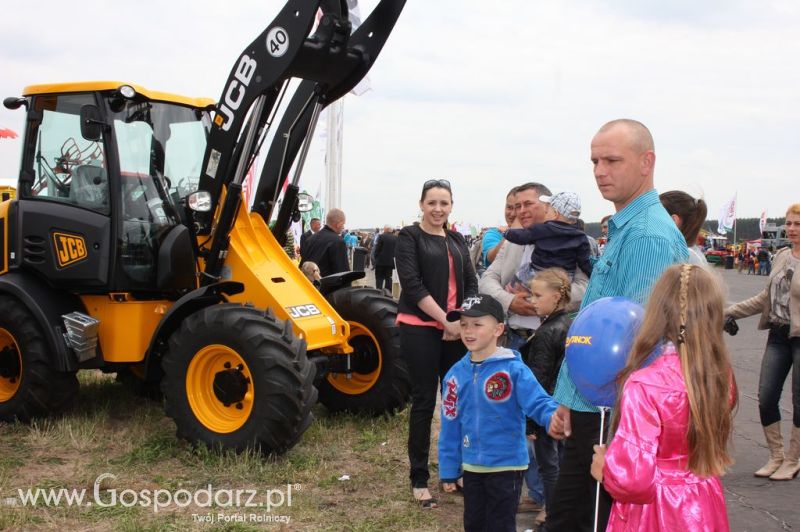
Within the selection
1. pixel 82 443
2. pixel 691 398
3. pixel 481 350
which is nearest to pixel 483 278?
pixel 481 350

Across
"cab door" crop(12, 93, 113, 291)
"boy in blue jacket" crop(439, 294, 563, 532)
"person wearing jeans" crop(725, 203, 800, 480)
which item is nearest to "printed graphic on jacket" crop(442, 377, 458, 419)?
"boy in blue jacket" crop(439, 294, 563, 532)

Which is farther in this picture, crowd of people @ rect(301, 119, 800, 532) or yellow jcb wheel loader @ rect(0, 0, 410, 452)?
yellow jcb wheel loader @ rect(0, 0, 410, 452)

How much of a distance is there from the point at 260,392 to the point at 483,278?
5.45 ft

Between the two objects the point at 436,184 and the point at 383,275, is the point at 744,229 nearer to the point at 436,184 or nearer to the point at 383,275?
the point at 383,275

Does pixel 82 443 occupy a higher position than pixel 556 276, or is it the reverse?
pixel 556 276

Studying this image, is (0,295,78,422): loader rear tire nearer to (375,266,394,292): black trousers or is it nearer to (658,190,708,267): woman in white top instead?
(658,190,708,267): woman in white top

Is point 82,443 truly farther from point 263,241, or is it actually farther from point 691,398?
point 691,398

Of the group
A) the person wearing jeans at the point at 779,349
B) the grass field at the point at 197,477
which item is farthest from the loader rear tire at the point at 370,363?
the person wearing jeans at the point at 779,349

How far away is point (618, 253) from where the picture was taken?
2879 mm

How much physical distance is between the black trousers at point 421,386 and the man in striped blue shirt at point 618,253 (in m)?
1.81

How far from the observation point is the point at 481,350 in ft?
12.2

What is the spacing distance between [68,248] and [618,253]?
473 cm

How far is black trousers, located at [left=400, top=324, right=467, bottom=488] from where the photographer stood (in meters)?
4.79

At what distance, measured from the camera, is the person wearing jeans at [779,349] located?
5477mm
